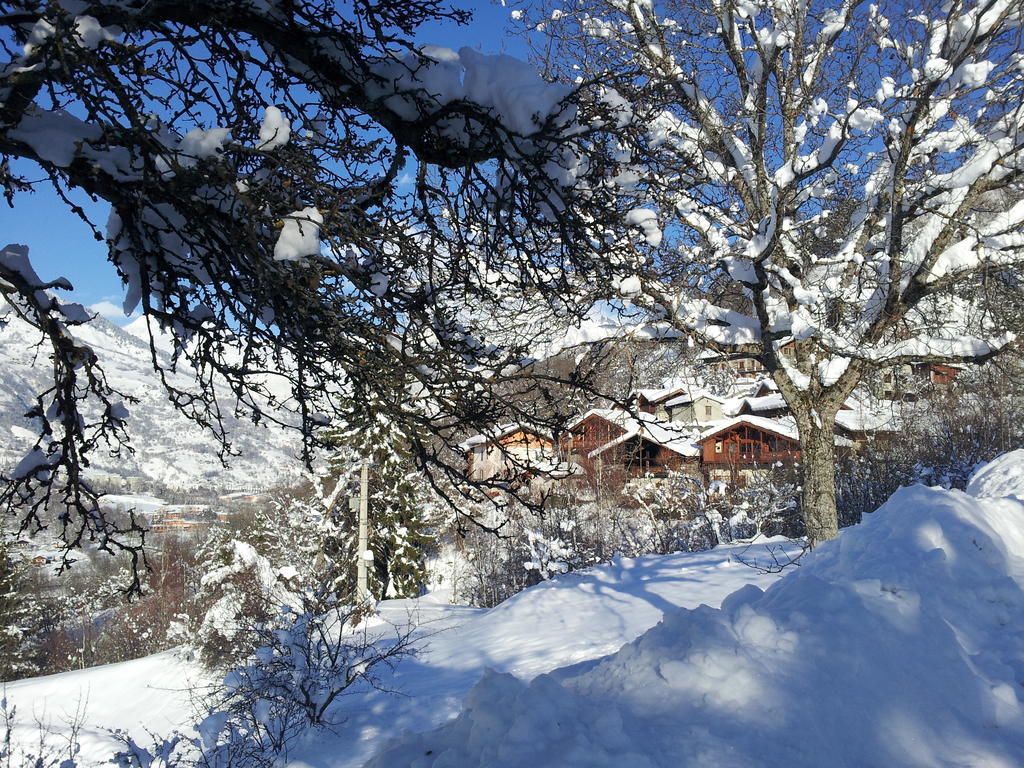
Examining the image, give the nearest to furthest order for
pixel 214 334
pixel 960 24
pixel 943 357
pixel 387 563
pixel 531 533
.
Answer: pixel 214 334, pixel 960 24, pixel 943 357, pixel 531 533, pixel 387 563

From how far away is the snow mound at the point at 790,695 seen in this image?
2016mm

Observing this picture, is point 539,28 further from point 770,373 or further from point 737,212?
point 770,373

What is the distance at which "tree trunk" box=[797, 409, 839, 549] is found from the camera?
25.3 ft

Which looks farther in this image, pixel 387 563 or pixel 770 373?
pixel 387 563

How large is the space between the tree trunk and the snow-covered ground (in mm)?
1129

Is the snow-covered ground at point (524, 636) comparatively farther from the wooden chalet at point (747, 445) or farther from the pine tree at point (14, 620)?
the pine tree at point (14, 620)

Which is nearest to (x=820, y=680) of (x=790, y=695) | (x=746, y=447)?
(x=790, y=695)

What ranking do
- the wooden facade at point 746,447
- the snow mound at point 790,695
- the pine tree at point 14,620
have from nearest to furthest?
the snow mound at point 790,695
the wooden facade at point 746,447
the pine tree at point 14,620

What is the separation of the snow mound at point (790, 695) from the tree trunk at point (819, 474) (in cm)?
494

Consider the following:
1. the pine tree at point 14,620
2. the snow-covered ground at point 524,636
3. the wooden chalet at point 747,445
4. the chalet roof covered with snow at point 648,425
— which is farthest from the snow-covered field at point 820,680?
the pine tree at point 14,620

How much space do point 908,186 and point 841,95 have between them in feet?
5.03

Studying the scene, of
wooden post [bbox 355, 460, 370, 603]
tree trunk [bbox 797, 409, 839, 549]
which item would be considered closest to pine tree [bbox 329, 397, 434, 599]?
wooden post [bbox 355, 460, 370, 603]

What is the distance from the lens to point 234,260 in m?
2.61

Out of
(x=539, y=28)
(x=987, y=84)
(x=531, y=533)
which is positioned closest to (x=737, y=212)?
(x=987, y=84)
